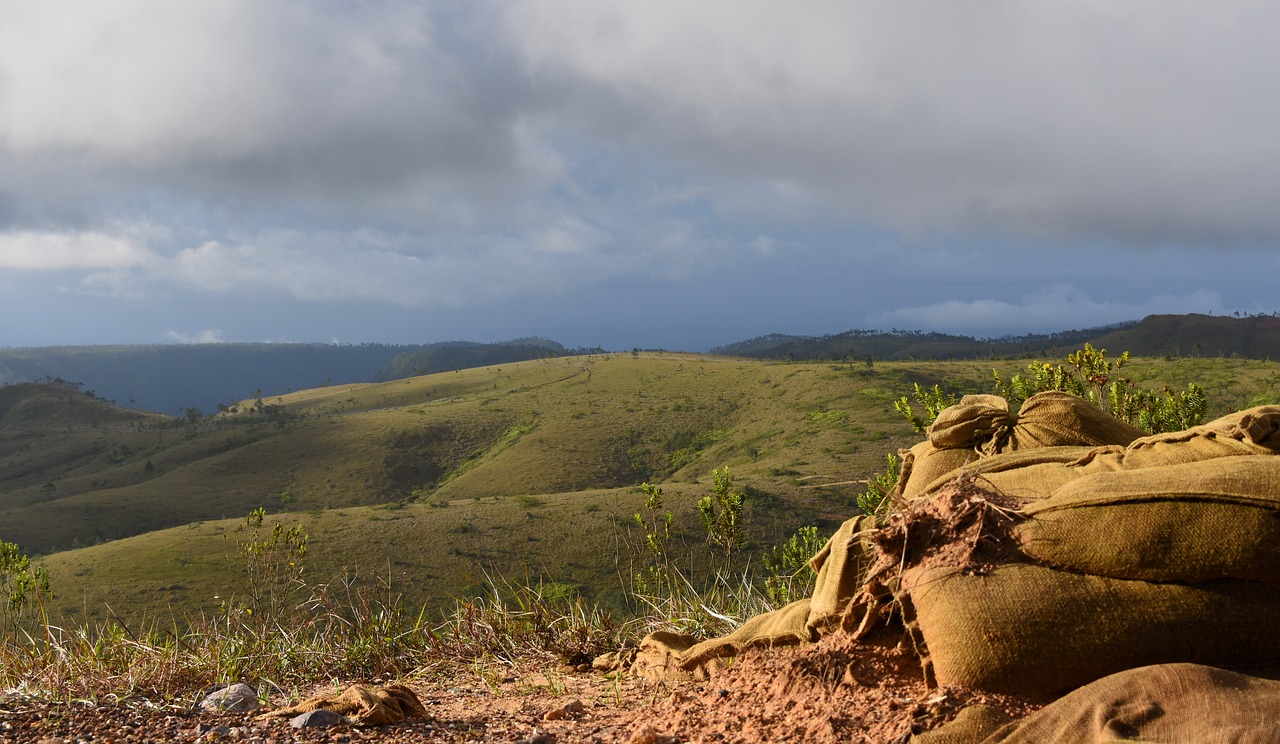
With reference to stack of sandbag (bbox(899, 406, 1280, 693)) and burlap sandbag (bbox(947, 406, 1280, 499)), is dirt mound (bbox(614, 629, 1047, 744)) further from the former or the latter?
burlap sandbag (bbox(947, 406, 1280, 499))

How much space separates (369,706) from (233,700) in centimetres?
85

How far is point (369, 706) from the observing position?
3.38m

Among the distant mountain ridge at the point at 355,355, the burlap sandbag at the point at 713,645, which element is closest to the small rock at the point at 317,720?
the burlap sandbag at the point at 713,645

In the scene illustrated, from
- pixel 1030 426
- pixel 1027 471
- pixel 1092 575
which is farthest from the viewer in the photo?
pixel 1030 426

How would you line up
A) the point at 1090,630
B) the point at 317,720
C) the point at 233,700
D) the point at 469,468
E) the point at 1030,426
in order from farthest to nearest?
1. the point at 469,468
2. the point at 1030,426
3. the point at 233,700
4. the point at 317,720
5. the point at 1090,630

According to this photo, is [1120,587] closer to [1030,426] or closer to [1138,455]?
[1138,455]

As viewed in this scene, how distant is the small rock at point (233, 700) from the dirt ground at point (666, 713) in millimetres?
71

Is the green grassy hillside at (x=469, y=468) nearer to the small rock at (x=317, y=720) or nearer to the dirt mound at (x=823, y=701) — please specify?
the dirt mound at (x=823, y=701)

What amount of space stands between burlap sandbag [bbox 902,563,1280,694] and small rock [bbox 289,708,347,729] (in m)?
2.12

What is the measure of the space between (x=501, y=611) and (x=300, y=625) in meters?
1.13

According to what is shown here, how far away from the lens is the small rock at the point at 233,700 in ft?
12.4

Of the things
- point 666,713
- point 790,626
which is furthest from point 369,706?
point 790,626

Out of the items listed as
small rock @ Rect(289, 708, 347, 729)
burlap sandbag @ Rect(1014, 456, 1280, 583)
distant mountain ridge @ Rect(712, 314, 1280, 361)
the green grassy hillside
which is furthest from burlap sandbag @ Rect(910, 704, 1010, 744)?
distant mountain ridge @ Rect(712, 314, 1280, 361)

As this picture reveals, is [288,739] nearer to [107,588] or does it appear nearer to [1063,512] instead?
[1063,512]
